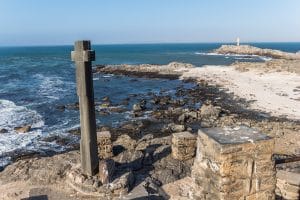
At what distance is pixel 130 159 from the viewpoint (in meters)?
9.66

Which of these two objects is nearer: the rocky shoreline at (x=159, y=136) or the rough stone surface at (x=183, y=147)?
the rocky shoreline at (x=159, y=136)

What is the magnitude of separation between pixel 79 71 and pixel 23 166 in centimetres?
395

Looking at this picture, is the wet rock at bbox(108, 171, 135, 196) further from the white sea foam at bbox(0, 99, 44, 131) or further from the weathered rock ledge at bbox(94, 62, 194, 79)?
the weathered rock ledge at bbox(94, 62, 194, 79)

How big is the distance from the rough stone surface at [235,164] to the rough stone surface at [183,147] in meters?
5.79

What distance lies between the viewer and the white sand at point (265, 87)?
22547mm

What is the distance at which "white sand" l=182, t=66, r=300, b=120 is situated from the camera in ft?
74.0

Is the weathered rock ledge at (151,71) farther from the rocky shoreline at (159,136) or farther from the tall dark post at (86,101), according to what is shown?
the tall dark post at (86,101)

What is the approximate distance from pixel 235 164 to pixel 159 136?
46.6 ft

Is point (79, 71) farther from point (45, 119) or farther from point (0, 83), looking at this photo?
point (0, 83)

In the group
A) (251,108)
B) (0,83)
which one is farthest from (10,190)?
(0,83)

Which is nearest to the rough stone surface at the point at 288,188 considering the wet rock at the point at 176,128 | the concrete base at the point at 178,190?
the concrete base at the point at 178,190

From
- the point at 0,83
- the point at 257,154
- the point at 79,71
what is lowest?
the point at 0,83

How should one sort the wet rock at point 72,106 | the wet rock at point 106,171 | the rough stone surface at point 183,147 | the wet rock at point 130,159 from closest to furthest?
the wet rock at point 106,171 → the wet rock at point 130,159 → the rough stone surface at point 183,147 → the wet rock at point 72,106

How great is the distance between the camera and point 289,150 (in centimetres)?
1305
